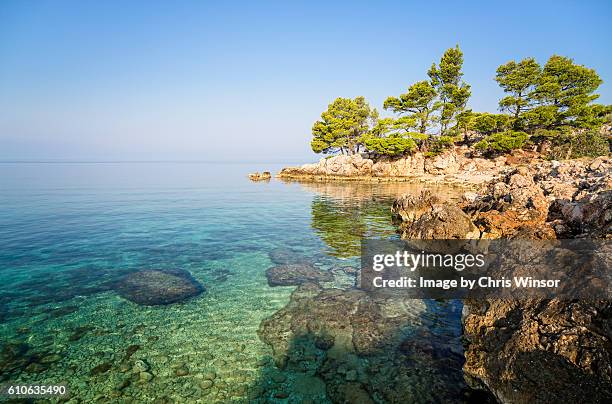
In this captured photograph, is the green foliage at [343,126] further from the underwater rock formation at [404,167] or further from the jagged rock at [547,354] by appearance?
the jagged rock at [547,354]

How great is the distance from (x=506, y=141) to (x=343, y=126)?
3213cm

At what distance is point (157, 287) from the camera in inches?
424

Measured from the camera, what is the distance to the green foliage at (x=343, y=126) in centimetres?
6925

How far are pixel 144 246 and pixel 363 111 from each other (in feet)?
205

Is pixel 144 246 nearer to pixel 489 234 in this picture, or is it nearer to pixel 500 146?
pixel 489 234

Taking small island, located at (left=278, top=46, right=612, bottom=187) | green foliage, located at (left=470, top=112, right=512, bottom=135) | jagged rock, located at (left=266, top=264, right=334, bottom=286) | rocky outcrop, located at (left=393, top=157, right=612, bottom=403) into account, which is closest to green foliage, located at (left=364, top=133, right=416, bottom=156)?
small island, located at (left=278, top=46, right=612, bottom=187)

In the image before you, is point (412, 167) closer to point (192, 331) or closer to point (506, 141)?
point (506, 141)

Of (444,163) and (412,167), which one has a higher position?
(444,163)

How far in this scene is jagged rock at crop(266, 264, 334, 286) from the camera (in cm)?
1158

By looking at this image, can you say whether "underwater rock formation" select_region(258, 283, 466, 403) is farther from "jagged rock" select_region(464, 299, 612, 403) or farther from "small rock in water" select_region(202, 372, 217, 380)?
"small rock in water" select_region(202, 372, 217, 380)

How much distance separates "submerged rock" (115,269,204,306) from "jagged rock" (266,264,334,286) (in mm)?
2783

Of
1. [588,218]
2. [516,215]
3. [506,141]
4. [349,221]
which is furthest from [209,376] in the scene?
[506,141]

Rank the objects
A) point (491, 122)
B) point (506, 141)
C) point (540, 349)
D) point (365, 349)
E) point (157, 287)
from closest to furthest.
→ point (540, 349), point (365, 349), point (157, 287), point (506, 141), point (491, 122)

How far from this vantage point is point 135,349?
718cm
